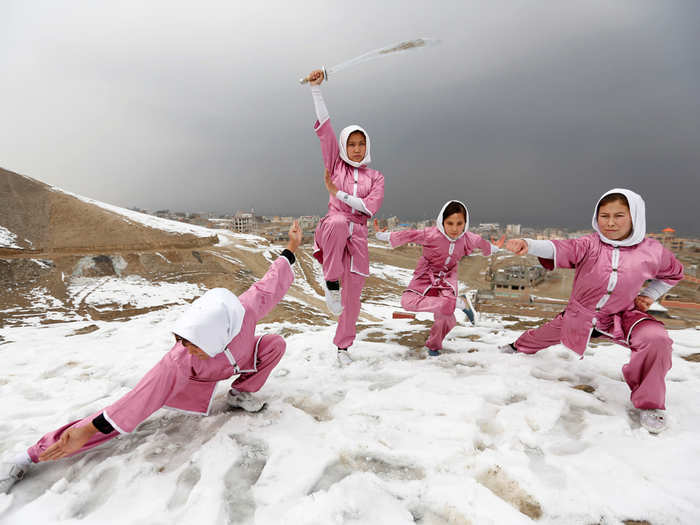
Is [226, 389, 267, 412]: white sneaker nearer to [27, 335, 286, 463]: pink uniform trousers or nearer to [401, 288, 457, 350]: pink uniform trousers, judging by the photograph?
[27, 335, 286, 463]: pink uniform trousers

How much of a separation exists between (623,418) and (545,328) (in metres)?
1.15

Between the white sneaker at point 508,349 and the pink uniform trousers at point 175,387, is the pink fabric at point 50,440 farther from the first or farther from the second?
the white sneaker at point 508,349

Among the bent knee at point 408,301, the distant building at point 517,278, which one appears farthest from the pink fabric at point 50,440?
the distant building at point 517,278

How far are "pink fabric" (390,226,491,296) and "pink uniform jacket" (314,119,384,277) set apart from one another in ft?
1.72

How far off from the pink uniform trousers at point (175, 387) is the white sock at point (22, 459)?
41 mm

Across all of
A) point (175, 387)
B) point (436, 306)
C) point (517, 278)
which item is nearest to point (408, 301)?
point (436, 306)

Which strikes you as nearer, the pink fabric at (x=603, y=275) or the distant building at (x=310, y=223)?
the pink fabric at (x=603, y=275)

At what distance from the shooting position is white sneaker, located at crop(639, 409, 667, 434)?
7.69 feet

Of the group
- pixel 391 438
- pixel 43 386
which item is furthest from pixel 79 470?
pixel 391 438

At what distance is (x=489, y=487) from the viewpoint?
1870 millimetres

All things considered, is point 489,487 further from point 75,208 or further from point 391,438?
point 75,208

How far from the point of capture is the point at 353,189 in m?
3.71

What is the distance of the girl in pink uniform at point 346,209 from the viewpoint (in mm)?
3680

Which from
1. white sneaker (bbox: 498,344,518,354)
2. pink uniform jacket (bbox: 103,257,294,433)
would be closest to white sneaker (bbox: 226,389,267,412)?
pink uniform jacket (bbox: 103,257,294,433)
